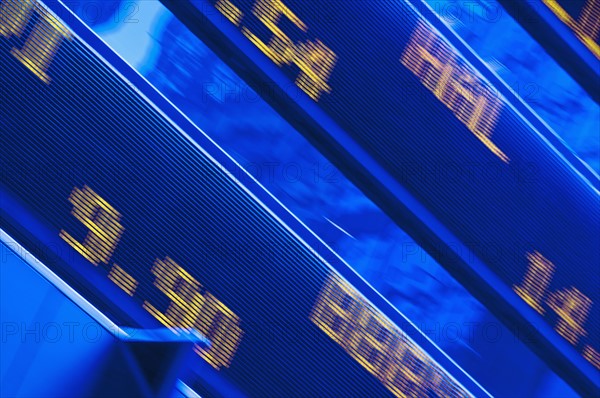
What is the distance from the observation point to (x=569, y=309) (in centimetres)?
661

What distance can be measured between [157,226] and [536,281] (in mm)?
3084

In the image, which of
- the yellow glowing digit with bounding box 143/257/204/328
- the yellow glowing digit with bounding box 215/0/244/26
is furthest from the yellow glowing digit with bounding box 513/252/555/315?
the yellow glowing digit with bounding box 215/0/244/26

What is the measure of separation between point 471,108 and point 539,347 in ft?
7.05

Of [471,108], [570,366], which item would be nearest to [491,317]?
[570,366]

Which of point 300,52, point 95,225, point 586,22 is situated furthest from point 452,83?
point 95,225

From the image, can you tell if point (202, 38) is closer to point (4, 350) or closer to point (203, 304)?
point (203, 304)

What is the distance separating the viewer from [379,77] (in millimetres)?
5898

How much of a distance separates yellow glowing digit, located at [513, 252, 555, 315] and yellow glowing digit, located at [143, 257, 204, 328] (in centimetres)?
265

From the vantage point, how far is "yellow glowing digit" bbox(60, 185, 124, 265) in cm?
512

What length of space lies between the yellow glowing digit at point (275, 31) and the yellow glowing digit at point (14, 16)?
1461 mm

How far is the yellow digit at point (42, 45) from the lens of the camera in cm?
503

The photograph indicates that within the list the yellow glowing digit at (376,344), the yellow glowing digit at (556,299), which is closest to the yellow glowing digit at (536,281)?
the yellow glowing digit at (556,299)

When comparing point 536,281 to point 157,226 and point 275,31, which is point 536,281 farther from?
point 157,226

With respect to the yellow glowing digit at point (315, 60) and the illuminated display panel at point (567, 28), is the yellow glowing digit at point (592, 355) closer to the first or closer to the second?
the illuminated display panel at point (567, 28)
